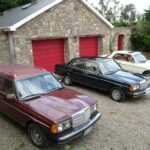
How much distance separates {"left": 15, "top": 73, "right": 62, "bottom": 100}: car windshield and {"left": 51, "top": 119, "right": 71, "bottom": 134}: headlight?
50.2 inches

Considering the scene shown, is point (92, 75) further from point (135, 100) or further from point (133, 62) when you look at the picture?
Result: point (133, 62)

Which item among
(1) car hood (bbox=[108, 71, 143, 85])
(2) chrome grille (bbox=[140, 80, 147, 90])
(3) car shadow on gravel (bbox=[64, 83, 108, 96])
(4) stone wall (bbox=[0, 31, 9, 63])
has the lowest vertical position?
(3) car shadow on gravel (bbox=[64, 83, 108, 96])

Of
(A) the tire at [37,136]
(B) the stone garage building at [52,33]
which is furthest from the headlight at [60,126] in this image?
(B) the stone garage building at [52,33]


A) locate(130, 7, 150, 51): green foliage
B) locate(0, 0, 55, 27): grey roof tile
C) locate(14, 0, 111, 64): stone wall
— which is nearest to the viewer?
locate(14, 0, 111, 64): stone wall

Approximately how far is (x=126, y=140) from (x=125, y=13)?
4505 cm

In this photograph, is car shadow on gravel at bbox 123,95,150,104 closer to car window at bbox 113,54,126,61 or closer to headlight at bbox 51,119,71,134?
car window at bbox 113,54,126,61

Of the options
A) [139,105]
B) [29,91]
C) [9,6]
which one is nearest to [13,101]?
[29,91]

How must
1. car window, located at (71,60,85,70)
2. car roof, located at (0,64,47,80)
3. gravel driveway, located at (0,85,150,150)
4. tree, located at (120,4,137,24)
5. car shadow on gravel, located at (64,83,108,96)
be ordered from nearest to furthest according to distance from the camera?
gravel driveway, located at (0,85,150,150)
car roof, located at (0,64,47,80)
car shadow on gravel, located at (64,83,108,96)
car window, located at (71,60,85,70)
tree, located at (120,4,137,24)

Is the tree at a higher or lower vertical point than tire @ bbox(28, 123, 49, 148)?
higher

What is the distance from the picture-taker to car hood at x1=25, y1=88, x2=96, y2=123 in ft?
15.0

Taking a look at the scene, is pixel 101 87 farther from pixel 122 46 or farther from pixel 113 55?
pixel 122 46

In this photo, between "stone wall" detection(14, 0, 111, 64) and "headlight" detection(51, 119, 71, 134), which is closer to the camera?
"headlight" detection(51, 119, 71, 134)

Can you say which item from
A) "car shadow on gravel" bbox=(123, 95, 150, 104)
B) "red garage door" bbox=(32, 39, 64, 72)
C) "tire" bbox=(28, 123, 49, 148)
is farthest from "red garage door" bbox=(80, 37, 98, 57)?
"tire" bbox=(28, 123, 49, 148)

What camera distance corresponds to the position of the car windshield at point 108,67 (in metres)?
8.68
